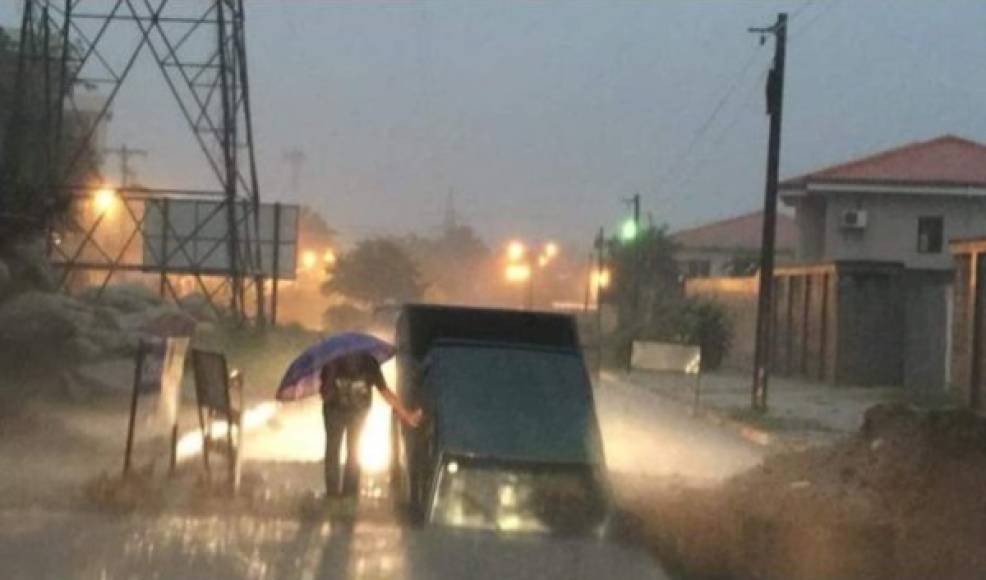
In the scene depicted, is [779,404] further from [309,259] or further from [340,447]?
[309,259]

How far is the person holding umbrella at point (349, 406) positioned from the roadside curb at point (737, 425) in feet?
26.1

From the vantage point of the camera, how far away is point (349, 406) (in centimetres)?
1811

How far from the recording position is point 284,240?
60.9 m

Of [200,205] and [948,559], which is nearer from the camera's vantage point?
[948,559]

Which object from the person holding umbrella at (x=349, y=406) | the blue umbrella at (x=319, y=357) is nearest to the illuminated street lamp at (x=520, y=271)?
the blue umbrella at (x=319, y=357)

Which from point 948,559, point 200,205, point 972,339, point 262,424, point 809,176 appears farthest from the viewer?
point 809,176

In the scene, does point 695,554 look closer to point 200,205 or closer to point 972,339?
point 972,339

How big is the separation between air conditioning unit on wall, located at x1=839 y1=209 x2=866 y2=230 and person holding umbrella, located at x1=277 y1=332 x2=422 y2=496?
48.7 m

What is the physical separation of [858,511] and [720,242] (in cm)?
9891

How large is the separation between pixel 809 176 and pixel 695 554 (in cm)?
5178

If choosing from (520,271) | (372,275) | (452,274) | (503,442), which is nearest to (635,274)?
(520,271)

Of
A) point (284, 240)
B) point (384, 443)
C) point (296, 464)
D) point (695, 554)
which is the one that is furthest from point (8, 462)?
point (284, 240)

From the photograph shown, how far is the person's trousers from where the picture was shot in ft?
58.3

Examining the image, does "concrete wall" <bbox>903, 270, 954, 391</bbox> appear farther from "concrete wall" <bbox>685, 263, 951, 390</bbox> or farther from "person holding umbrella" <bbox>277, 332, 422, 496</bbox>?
"person holding umbrella" <bbox>277, 332, 422, 496</bbox>
